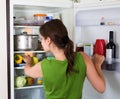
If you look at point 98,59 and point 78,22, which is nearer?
point 98,59

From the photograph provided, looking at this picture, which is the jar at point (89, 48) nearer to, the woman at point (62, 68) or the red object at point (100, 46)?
the red object at point (100, 46)

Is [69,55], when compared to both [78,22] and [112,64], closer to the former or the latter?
[112,64]

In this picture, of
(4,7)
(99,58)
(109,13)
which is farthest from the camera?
(4,7)

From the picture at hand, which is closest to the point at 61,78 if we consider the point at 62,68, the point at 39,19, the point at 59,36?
the point at 62,68

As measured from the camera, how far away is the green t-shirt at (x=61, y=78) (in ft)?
4.30

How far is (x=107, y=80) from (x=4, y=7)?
38.5 inches

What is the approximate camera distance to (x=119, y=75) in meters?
1.62

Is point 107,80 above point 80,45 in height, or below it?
below

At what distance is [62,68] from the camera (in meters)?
1.31

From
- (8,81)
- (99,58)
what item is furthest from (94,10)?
(8,81)

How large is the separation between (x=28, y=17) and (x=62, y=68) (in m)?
1.13

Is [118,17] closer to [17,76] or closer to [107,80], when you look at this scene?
[107,80]

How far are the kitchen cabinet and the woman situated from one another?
595mm

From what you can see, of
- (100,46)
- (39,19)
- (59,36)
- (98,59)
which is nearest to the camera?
(59,36)
